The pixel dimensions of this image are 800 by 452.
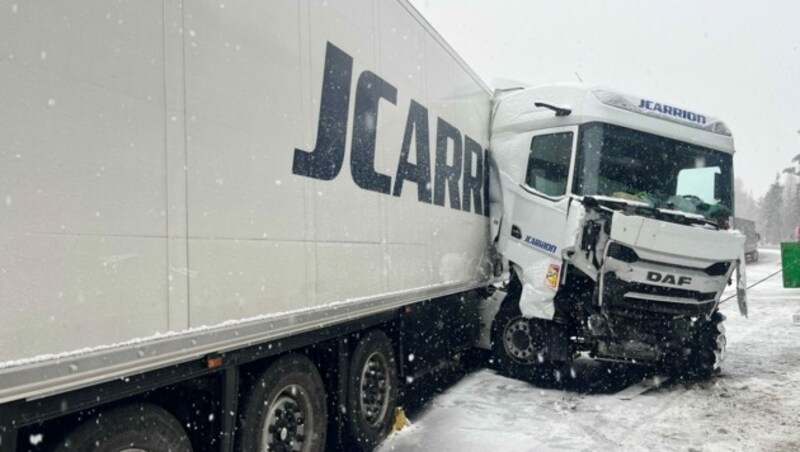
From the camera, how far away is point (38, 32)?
2.10 m

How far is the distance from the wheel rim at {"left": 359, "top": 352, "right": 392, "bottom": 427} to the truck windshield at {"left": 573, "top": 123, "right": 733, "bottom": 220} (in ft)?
10.7

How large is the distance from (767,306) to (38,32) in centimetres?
1720

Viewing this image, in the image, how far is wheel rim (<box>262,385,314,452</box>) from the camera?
382cm

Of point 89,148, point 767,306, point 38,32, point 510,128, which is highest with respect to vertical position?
point 510,128

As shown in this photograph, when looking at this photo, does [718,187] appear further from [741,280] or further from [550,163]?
[550,163]

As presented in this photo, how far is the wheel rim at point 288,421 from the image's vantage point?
3820 mm

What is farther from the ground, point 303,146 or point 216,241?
point 303,146

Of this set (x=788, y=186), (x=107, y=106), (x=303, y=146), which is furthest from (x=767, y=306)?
(x=788, y=186)

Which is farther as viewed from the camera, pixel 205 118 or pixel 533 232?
pixel 533 232

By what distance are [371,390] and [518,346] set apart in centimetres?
331

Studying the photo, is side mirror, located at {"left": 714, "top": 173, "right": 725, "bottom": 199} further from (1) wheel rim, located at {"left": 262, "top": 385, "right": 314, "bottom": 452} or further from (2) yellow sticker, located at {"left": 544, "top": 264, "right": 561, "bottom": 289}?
(1) wheel rim, located at {"left": 262, "top": 385, "right": 314, "bottom": 452}

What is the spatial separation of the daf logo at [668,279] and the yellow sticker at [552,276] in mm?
1011

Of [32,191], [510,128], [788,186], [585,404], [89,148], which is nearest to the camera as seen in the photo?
[32,191]

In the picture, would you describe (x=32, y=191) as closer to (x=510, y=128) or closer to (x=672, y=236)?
(x=672, y=236)
